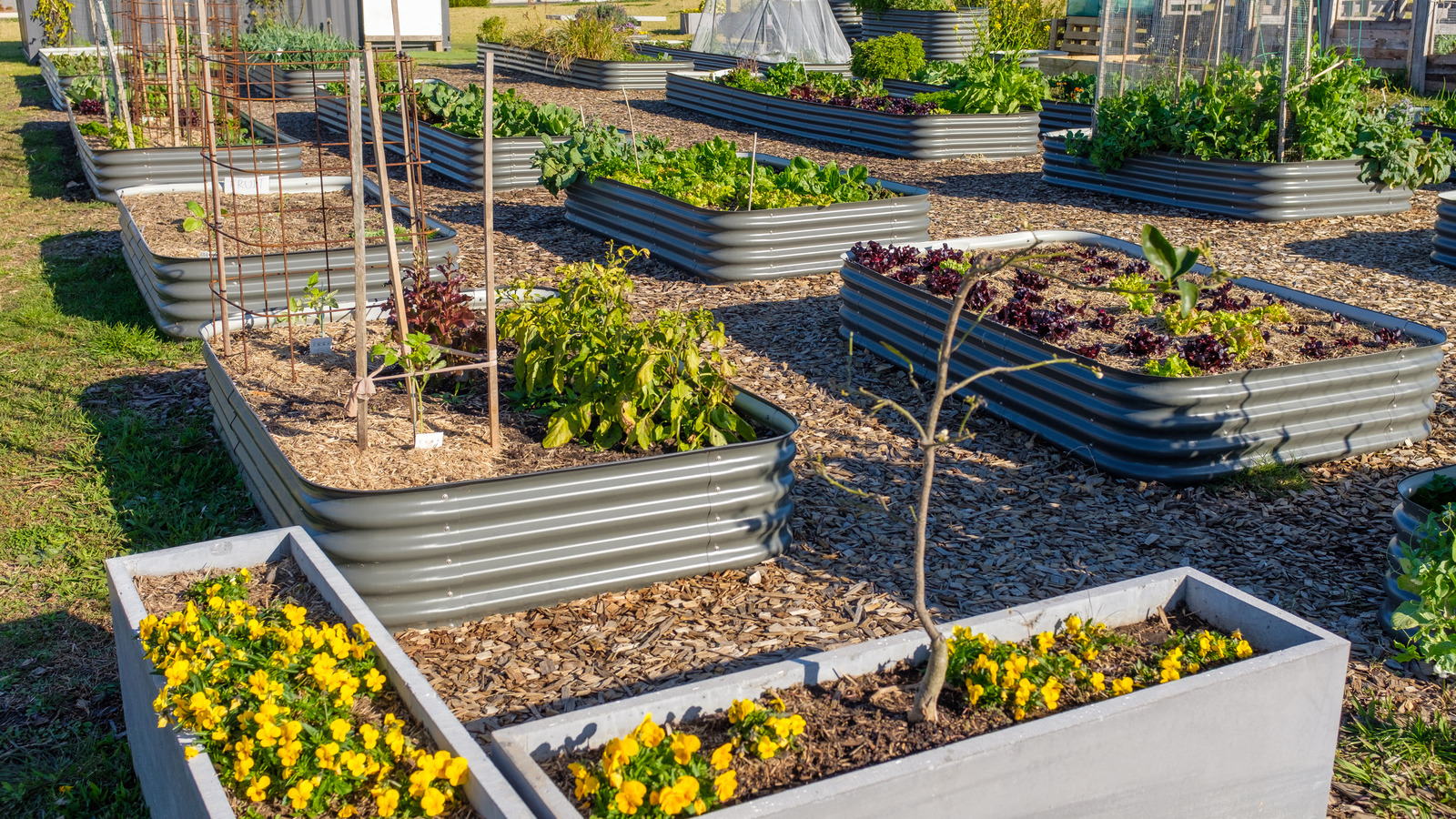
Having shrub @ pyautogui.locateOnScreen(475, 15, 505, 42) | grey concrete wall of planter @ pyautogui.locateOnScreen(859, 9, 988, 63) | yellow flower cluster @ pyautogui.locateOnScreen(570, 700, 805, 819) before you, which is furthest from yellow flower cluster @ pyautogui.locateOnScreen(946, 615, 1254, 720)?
grey concrete wall of planter @ pyautogui.locateOnScreen(859, 9, 988, 63)

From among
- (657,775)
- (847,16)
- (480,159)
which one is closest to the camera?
(657,775)

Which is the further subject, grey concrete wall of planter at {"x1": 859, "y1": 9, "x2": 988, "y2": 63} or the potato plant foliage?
grey concrete wall of planter at {"x1": 859, "y1": 9, "x2": 988, "y2": 63}

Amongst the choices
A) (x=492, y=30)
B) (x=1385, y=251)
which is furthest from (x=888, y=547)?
(x=492, y=30)

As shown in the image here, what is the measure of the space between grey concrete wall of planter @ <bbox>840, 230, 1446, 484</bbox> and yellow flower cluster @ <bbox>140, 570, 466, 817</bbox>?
12.0 ft

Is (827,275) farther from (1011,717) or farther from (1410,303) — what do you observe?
(1011,717)

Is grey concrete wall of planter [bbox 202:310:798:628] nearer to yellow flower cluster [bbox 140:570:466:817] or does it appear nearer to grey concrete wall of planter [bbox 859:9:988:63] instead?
yellow flower cluster [bbox 140:570:466:817]

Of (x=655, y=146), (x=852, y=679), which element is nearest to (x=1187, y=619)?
(x=852, y=679)

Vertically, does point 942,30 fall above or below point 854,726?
above

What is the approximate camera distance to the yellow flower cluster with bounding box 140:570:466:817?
278 cm

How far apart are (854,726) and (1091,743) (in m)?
0.61

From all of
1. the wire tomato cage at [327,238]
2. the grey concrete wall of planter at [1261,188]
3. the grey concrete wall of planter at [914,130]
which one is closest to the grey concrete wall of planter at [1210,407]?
the wire tomato cage at [327,238]

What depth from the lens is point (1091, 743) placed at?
2957 millimetres

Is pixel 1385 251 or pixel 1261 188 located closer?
pixel 1385 251

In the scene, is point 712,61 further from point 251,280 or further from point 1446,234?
point 251,280
